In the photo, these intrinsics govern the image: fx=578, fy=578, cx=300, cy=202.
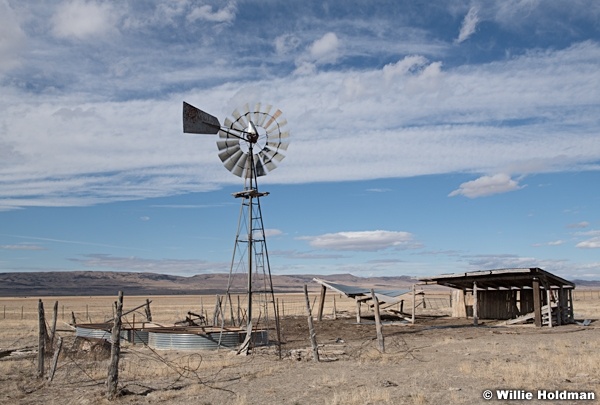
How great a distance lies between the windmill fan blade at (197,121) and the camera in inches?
880

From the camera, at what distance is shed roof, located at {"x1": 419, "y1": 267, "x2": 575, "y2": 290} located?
31016 millimetres

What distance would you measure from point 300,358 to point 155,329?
9.05 m

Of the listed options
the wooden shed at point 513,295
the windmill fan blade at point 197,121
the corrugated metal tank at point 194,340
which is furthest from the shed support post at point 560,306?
the windmill fan blade at point 197,121

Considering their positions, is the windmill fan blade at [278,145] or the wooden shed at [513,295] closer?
the windmill fan blade at [278,145]

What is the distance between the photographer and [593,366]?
15.5 meters

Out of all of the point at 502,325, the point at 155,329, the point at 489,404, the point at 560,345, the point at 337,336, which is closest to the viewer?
the point at 489,404

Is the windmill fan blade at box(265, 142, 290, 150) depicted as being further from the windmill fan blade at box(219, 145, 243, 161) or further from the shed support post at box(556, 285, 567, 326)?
the shed support post at box(556, 285, 567, 326)

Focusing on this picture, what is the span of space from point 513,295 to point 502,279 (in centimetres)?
659

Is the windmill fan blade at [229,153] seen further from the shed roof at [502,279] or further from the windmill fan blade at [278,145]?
the shed roof at [502,279]

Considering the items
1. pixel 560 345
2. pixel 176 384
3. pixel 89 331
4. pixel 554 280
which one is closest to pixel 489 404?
pixel 176 384

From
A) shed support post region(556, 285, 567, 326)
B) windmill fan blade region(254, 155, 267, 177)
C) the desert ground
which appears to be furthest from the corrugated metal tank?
shed support post region(556, 285, 567, 326)

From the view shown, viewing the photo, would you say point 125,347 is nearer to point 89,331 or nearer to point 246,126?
point 89,331

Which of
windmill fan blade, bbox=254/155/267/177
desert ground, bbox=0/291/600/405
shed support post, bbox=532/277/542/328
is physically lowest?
desert ground, bbox=0/291/600/405

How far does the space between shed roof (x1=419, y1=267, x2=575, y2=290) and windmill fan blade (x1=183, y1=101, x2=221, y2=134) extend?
59.0 ft
